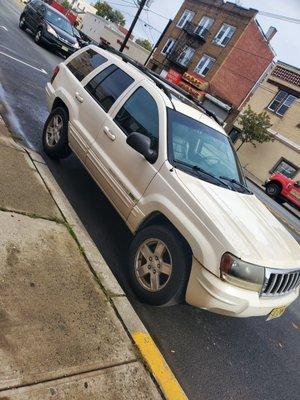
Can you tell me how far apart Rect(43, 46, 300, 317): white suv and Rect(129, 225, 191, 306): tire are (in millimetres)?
10

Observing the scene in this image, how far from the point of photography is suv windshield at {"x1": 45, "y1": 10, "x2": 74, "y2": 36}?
722 inches

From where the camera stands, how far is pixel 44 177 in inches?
184

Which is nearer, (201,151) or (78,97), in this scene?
(201,151)

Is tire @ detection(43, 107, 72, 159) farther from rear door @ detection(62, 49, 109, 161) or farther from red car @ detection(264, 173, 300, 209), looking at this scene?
red car @ detection(264, 173, 300, 209)

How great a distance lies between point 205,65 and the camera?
3688cm

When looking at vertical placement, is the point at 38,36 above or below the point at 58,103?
below

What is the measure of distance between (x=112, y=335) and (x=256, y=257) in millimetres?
1422

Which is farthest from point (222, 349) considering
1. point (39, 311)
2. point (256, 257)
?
point (39, 311)

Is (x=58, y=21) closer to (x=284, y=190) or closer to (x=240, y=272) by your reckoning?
(x=284, y=190)

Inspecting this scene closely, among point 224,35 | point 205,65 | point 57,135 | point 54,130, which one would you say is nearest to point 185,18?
point 224,35

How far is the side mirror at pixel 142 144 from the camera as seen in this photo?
3.87m

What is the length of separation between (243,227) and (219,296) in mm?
729

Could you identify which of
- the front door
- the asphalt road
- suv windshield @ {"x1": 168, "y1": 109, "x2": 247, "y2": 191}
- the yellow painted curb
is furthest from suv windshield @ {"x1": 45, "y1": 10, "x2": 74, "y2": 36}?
the yellow painted curb

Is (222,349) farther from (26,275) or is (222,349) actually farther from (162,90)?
(162,90)
